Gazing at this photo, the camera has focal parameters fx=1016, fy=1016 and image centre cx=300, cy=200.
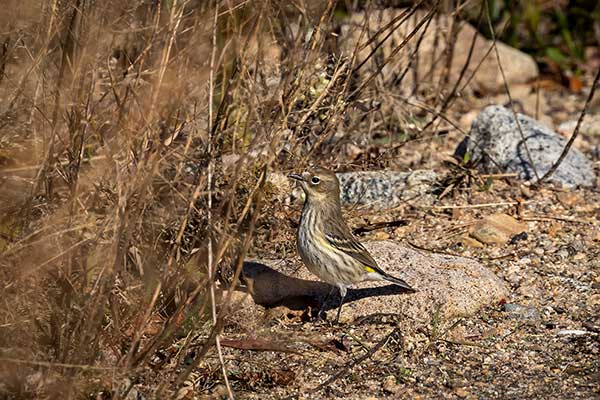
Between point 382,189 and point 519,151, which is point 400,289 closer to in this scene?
point 382,189

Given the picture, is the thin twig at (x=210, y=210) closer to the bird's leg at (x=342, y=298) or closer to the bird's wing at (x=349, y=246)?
the bird's leg at (x=342, y=298)

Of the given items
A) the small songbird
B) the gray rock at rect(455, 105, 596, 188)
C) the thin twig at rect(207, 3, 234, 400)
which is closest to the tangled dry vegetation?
the thin twig at rect(207, 3, 234, 400)

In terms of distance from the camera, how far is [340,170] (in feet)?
23.5

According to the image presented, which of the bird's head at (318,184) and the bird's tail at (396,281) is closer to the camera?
the bird's tail at (396,281)

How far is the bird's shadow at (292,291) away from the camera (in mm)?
5918

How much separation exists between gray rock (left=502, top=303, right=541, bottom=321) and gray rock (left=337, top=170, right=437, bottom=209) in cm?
133

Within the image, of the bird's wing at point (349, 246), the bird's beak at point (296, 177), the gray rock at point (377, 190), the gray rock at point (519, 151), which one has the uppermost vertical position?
the bird's beak at point (296, 177)

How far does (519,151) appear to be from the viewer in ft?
25.1

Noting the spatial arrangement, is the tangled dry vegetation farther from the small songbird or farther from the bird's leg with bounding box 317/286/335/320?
the small songbird

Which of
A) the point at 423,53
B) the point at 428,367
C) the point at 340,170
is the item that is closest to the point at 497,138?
the point at 340,170

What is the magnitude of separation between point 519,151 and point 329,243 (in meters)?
2.41

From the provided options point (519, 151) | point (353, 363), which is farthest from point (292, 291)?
point (519, 151)

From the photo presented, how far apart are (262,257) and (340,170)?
1.12 m

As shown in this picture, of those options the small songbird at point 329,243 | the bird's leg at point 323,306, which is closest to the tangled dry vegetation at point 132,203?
the bird's leg at point 323,306
